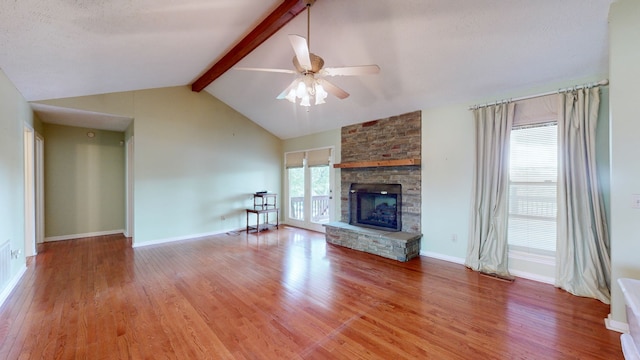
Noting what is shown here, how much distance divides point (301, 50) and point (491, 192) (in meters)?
3.09

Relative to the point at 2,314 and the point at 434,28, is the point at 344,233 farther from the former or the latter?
the point at 2,314

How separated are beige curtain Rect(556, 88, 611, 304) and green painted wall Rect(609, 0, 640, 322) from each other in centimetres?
67

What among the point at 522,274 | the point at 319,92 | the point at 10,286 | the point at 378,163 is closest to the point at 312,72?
the point at 319,92

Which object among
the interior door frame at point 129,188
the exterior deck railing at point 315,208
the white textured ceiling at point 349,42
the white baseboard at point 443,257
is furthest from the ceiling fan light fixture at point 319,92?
the interior door frame at point 129,188

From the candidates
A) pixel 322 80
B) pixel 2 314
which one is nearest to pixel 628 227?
pixel 322 80

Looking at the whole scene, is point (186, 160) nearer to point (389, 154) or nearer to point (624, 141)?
point (389, 154)

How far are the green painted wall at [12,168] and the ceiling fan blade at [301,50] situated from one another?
3311 mm

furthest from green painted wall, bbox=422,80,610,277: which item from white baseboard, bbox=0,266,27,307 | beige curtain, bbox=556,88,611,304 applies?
white baseboard, bbox=0,266,27,307

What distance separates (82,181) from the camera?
5.52 metres

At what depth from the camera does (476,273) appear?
3520mm

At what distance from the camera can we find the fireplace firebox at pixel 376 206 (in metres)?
4.70

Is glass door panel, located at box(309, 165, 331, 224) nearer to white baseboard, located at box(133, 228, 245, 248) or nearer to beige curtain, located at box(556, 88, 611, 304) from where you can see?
white baseboard, located at box(133, 228, 245, 248)

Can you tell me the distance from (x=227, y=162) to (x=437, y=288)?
496cm

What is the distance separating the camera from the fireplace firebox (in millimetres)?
4699
